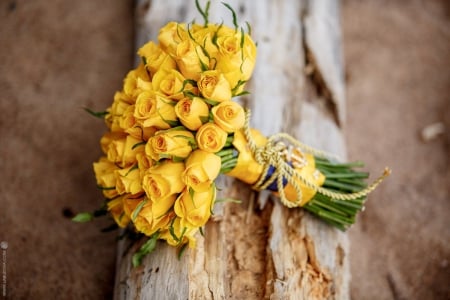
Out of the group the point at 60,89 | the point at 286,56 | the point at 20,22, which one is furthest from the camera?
the point at 20,22

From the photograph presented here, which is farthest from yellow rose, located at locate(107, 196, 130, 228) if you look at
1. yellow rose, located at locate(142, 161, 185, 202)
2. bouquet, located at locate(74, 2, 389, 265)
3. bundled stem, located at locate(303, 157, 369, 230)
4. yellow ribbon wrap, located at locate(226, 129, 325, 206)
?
bundled stem, located at locate(303, 157, 369, 230)

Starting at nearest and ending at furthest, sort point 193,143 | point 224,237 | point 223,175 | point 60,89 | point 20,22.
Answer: point 193,143 → point 224,237 → point 223,175 → point 60,89 → point 20,22

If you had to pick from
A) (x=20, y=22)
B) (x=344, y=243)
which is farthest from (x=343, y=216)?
(x=20, y=22)

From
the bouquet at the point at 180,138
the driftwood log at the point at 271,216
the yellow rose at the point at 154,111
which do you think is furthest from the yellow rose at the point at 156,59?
the driftwood log at the point at 271,216

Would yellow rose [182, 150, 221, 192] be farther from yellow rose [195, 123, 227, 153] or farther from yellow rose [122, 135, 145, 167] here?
yellow rose [122, 135, 145, 167]

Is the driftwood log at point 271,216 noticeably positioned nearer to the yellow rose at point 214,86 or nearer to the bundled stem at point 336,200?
the bundled stem at point 336,200

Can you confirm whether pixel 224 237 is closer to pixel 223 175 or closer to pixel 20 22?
pixel 223 175
